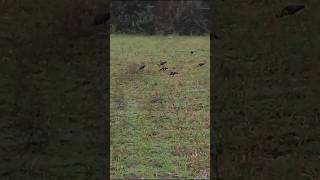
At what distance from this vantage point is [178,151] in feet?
12.5

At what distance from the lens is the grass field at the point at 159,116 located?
3742 millimetres

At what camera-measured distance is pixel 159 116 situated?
4.16m

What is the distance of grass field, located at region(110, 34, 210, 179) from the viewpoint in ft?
12.3
